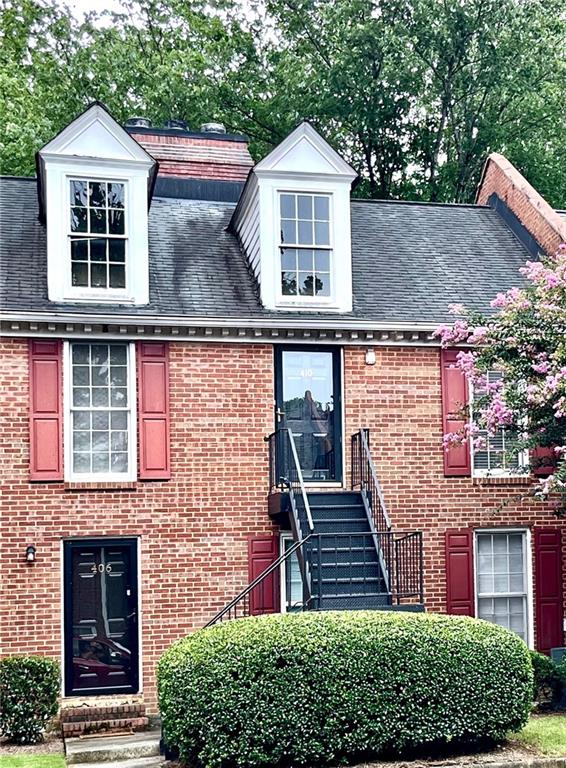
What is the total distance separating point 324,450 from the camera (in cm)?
1606

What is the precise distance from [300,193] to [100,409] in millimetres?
4422

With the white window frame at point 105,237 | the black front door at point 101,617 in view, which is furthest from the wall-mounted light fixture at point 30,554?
the white window frame at point 105,237

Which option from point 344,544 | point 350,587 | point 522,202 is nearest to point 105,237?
point 344,544

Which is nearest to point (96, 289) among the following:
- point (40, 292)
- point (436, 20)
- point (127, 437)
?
point (40, 292)

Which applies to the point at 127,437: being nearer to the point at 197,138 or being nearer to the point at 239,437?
the point at 239,437

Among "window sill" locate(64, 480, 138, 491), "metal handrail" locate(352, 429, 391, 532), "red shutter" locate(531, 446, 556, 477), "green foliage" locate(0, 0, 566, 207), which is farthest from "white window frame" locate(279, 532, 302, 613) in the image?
"green foliage" locate(0, 0, 566, 207)

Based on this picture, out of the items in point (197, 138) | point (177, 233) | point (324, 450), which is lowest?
point (324, 450)

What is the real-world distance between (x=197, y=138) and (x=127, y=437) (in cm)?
658

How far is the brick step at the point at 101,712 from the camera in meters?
13.8

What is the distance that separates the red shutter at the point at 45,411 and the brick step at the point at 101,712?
A: 9.81ft

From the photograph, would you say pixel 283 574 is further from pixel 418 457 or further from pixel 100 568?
pixel 418 457

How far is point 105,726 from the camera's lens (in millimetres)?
13719

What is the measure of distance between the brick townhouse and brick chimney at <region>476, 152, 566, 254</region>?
0.35 meters

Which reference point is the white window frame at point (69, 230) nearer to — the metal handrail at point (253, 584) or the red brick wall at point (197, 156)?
the red brick wall at point (197, 156)
